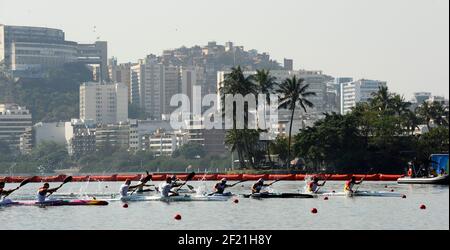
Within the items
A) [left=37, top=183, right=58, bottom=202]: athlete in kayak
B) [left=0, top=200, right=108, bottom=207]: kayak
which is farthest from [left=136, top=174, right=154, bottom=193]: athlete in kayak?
[left=37, top=183, right=58, bottom=202]: athlete in kayak

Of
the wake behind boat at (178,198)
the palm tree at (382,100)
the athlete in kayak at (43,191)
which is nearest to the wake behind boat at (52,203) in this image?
the athlete in kayak at (43,191)

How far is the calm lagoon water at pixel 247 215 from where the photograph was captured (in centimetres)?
5241

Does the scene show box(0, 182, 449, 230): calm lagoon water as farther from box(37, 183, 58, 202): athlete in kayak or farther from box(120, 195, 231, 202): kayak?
box(37, 183, 58, 202): athlete in kayak

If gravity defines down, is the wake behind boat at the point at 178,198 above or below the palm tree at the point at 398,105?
below

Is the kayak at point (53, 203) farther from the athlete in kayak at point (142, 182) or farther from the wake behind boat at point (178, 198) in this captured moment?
the athlete in kayak at point (142, 182)

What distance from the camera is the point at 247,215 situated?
5844cm

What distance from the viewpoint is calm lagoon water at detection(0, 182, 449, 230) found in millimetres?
52406

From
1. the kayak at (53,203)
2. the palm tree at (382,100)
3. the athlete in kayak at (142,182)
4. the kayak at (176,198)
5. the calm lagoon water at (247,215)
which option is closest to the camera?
the calm lagoon water at (247,215)

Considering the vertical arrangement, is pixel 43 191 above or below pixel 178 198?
above

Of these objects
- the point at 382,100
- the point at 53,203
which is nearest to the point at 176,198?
the point at 53,203

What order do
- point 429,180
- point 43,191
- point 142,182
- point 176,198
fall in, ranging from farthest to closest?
point 429,180 → point 142,182 → point 176,198 → point 43,191

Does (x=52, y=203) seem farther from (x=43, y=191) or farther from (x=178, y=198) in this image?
(x=178, y=198)
